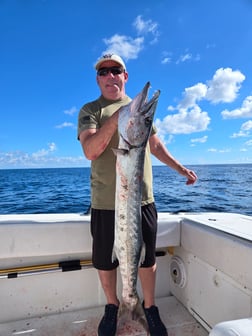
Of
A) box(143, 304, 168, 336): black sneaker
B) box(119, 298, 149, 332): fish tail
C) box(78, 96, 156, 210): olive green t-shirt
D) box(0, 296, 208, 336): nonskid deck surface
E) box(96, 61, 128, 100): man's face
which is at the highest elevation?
box(96, 61, 128, 100): man's face

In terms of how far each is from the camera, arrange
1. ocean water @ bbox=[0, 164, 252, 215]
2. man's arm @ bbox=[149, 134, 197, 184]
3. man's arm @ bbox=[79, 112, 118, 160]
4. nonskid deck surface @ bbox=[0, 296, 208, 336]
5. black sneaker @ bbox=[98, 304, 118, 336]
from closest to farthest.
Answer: man's arm @ bbox=[79, 112, 118, 160], black sneaker @ bbox=[98, 304, 118, 336], nonskid deck surface @ bbox=[0, 296, 208, 336], man's arm @ bbox=[149, 134, 197, 184], ocean water @ bbox=[0, 164, 252, 215]

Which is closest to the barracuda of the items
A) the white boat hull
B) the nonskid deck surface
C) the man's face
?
the nonskid deck surface

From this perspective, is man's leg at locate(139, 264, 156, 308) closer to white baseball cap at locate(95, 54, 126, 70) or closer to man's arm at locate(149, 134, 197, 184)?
man's arm at locate(149, 134, 197, 184)

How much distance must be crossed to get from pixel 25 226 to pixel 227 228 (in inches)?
67.3

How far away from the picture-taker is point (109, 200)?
2016mm

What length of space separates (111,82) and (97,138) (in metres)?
0.56

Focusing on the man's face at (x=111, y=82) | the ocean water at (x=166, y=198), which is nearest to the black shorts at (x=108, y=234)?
the man's face at (x=111, y=82)

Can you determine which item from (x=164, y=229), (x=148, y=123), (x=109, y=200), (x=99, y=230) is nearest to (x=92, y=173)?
(x=109, y=200)

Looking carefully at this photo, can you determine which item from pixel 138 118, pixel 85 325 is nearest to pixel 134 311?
pixel 85 325

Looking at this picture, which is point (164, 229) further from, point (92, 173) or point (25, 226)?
point (25, 226)

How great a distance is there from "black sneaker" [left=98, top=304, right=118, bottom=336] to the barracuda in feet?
0.72

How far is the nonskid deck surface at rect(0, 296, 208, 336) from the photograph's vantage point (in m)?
2.29

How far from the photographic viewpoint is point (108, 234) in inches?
80.3

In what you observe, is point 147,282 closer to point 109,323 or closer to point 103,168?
point 109,323
